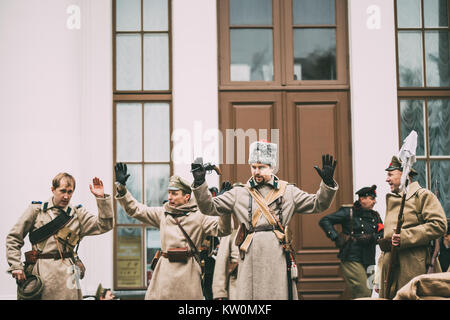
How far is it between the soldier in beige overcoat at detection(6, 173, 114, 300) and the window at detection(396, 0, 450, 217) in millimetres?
4717

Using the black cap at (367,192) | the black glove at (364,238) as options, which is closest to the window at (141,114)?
the black cap at (367,192)

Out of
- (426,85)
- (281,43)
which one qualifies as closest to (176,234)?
(281,43)

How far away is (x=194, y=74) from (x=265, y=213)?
3.47 metres

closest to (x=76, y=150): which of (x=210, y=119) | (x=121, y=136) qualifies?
(x=121, y=136)

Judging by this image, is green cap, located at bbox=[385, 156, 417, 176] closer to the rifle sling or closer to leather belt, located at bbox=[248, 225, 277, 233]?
leather belt, located at bbox=[248, 225, 277, 233]

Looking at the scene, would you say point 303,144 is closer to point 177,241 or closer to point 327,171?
point 177,241

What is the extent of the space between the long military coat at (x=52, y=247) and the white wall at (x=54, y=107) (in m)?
1.73

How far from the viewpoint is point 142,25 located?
8.72 m

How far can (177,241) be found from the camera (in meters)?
6.27

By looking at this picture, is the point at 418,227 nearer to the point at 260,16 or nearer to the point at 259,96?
the point at 259,96

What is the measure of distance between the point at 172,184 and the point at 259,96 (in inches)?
109

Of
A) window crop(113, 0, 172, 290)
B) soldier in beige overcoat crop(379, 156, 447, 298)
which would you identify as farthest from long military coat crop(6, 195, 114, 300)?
soldier in beige overcoat crop(379, 156, 447, 298)

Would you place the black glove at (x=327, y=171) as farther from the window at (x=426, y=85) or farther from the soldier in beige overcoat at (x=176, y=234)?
the window at (x=426, y=85)

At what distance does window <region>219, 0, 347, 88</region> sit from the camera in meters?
8.66
